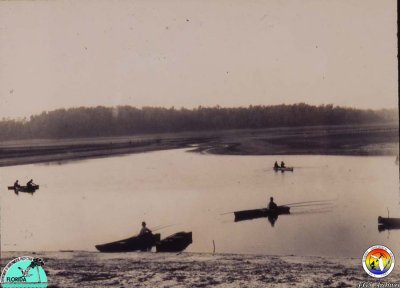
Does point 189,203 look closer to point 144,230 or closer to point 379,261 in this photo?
point 144,230

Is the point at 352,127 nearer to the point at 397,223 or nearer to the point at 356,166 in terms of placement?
the point at 356,166

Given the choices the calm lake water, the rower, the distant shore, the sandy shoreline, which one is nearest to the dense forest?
the distant shore

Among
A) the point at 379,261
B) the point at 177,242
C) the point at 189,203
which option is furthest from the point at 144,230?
the point at 379,261

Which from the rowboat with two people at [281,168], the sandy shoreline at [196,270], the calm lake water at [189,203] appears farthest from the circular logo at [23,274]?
the rowboat with two people at [281,168]

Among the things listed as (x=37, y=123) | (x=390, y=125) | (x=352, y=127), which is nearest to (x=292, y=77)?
(x=352, y=127)

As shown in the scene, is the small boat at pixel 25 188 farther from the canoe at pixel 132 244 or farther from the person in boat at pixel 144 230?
the person in boat at pixel 144 230
